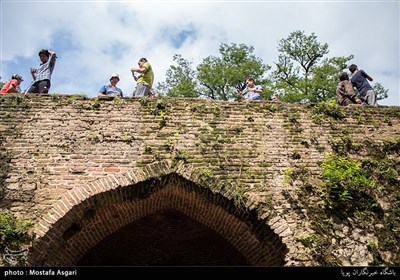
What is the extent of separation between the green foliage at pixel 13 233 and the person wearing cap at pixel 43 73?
114 inches

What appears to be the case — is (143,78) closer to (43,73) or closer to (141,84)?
(141,84)

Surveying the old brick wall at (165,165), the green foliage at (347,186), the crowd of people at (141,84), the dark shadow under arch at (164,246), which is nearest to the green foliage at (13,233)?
the old brick wall at (165,165)

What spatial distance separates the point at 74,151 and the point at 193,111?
237 cm

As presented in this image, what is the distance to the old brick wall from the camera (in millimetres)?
6766

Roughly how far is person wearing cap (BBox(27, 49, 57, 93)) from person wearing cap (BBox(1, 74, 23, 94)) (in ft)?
1.80

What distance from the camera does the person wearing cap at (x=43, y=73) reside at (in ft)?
26.9

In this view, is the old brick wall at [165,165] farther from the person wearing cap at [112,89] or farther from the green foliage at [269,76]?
the green foliage at [269,76]

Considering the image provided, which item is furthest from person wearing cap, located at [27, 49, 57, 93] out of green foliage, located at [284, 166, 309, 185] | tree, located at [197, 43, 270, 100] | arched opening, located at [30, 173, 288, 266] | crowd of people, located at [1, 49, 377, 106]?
tree, located at [197, 43, 270, 100]

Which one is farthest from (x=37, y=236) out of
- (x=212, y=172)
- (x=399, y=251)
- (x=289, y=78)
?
(x=289, y=78)

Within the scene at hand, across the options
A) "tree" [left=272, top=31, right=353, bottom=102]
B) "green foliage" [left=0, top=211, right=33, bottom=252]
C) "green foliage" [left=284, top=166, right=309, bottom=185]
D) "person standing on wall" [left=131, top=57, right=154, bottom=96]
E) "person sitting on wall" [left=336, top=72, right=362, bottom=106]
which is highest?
"tree" [left=272, top=31, right=353, bottom=102]

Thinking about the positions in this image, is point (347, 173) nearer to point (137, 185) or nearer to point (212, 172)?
point (212, 172)

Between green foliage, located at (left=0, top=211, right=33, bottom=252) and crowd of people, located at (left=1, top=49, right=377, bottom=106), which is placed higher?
crowd of people, located at (left=1, top=49, right=377, bottom=106)

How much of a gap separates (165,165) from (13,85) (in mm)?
4064

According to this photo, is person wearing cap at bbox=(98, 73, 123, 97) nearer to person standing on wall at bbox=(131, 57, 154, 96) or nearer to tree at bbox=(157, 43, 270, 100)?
person standing on wall at bbox=(131, 57, 154, 96)
